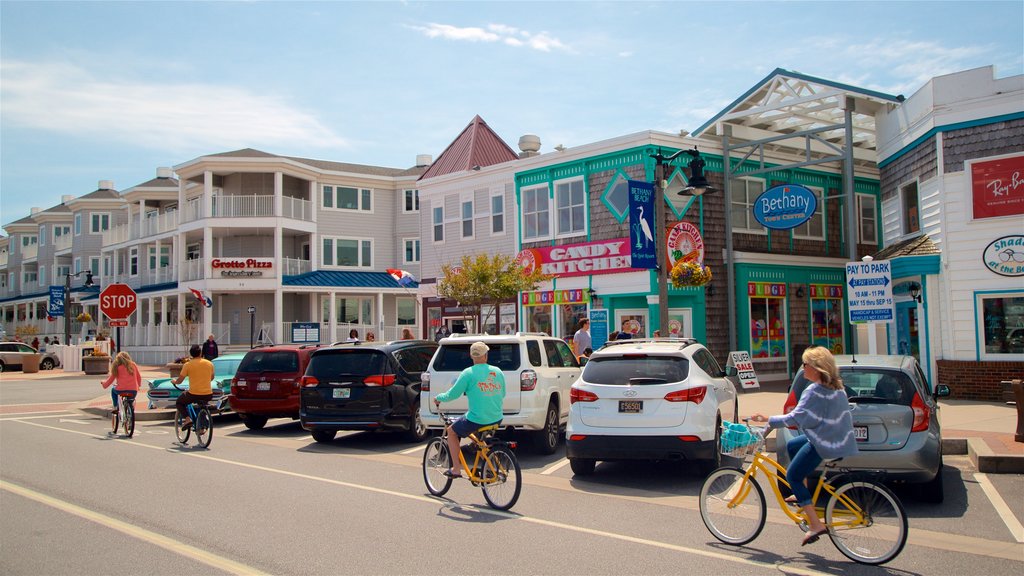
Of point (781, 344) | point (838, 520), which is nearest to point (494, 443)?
point (838, 520)

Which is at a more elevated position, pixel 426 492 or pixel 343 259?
pixel 343 259

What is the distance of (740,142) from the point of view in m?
24.1

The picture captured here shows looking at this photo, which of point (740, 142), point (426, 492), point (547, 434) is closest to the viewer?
point (426, 492)

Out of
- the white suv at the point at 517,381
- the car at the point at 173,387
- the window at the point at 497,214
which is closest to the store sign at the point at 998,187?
the white suv at the point at 517,381

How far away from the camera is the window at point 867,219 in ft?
87.4

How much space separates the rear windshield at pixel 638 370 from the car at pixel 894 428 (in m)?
1.56

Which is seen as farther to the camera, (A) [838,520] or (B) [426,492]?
(B) [426,492]

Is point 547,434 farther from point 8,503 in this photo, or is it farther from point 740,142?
point 740,142

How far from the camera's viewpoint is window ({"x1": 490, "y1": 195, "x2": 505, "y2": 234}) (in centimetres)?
2725

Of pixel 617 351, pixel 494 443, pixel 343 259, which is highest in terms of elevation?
pixel 343 259

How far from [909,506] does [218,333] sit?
3842cm

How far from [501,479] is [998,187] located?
1359 cm

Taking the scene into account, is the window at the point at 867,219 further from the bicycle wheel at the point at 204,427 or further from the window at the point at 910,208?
the bicycle wheel at the point at 204,427

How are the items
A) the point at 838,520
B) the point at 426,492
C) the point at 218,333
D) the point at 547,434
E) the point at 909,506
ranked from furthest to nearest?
the point at 218,333 < the point at 547,434 < the point at 426,492 < the point at 909,506 < the point at 838,520
